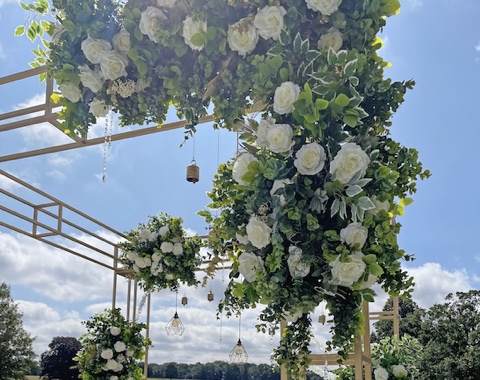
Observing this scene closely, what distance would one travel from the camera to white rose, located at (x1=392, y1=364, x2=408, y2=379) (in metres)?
3.70

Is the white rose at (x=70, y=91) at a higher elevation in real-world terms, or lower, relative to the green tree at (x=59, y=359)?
higher

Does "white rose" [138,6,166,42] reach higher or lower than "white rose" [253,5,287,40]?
higher

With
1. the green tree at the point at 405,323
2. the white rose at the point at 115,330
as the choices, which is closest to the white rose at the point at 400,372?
the white rose at the point at 115,330

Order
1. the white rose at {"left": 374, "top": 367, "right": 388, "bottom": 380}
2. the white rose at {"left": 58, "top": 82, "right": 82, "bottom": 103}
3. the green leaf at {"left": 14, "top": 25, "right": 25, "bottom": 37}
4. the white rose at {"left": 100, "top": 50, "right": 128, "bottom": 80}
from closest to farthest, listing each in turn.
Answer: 1. the white rose at {"left": 100, "top": 50, "right": 128, "bottom": 80}
2. the white rose at {"left": 58, "top": 82, "right": 82, "bottom": 103}
3. the green leaf at {"left": 14, "top": 25, "right": 25, "bottom": 37}
4. the white rose at {"left": 374, "top": 367, "right": 388, "bottom": 380}

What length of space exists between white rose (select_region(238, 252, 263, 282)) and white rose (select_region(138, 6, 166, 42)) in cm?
93

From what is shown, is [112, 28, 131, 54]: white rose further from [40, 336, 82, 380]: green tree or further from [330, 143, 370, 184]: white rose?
[40, 336, 82, 380]: green tree

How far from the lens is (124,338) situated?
6.59m

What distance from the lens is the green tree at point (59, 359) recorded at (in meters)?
21.7

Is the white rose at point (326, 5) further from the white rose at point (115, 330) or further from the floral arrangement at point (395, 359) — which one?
the white rose at point (115, 330)

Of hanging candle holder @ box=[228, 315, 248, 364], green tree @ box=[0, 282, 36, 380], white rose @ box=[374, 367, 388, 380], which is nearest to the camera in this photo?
white rose @ box=[374, 367, 388, 380]

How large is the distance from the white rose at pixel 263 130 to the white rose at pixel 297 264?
376 mm

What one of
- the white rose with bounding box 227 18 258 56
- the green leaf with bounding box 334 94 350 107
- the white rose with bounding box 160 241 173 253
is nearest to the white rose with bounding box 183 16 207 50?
the white rose with bounding box 227 18 258 56

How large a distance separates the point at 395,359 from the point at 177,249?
2.70 metres

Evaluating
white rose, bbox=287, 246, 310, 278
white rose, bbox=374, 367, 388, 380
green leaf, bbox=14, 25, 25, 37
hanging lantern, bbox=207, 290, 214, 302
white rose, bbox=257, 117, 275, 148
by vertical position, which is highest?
green leaf, bbox=14, 25, 25, 37
